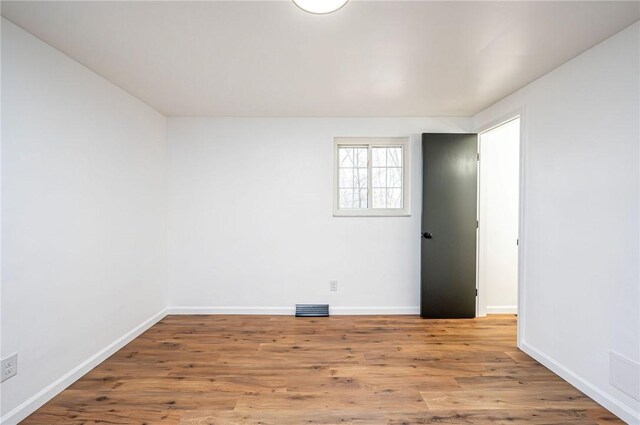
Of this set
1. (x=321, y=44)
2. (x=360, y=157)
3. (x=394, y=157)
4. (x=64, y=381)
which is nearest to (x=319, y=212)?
(x=360, y=157)

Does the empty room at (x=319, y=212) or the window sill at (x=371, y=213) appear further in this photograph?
the window sill at (x=371, y=213)

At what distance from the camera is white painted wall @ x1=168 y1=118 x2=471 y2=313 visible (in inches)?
144

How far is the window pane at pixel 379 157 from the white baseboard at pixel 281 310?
1.81m

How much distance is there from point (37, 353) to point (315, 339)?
209 cm

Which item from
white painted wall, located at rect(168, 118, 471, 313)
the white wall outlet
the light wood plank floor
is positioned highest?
white painted wall, located at rect(168, 118, 471, 313)

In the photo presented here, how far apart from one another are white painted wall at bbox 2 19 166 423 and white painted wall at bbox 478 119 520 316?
3.91m

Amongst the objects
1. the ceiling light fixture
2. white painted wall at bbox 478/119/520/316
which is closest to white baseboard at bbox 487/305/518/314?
white painted wall at bbox 478/119/520/316

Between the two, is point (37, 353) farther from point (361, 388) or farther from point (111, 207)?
point (361, 388)

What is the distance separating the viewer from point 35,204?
192cm

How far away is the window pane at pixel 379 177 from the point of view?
3.81m

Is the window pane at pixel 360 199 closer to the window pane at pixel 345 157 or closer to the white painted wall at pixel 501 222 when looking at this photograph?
the window pane at pixel 345 157

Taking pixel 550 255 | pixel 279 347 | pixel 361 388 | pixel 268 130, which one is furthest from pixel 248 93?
pixel 550 255

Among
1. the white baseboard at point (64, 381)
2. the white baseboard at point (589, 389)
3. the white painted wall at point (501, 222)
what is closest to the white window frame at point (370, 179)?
the white painted wall at point (501, 222)

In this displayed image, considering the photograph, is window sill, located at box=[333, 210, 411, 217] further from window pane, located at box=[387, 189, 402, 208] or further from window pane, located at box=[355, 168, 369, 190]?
window pane, located at box=[355, 168, 369, 190]
